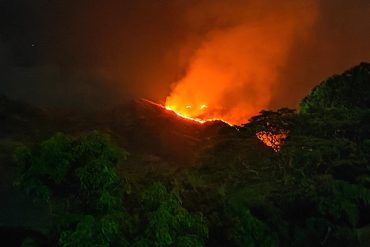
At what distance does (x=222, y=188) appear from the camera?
16.0 metres

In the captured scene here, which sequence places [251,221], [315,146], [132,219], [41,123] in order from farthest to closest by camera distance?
[41,123] → [315,146] → [251,221] → [132,219]

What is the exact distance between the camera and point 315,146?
19984 mm

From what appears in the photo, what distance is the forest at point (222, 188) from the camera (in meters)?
13.5

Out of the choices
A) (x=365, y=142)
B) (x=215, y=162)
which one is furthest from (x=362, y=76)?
(x=215, y=162)

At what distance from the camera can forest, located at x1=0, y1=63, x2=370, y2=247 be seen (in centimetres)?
1355

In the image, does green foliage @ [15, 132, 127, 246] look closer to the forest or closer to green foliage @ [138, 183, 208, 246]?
the forest

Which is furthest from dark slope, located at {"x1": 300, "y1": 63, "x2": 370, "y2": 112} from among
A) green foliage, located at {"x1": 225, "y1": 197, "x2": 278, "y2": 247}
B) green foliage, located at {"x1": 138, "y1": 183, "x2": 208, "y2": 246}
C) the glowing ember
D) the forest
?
green foliage, located at {"x1": 138, "y1": 183, "x2": 208, "y2": 246}

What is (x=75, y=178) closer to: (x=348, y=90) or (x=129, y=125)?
(x=348, y=90)

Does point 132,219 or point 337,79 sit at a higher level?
point 337,79

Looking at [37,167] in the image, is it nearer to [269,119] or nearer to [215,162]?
[215,162]

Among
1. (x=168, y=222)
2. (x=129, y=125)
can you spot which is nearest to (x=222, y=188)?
(x=168, y=222)

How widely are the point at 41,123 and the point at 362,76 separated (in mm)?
55031

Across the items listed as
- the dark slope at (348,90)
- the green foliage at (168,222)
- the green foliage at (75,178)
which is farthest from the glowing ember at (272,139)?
the green foliage at (75,178)

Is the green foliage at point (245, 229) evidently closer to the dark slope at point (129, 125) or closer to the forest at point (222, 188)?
the forest at point (222, 188)
